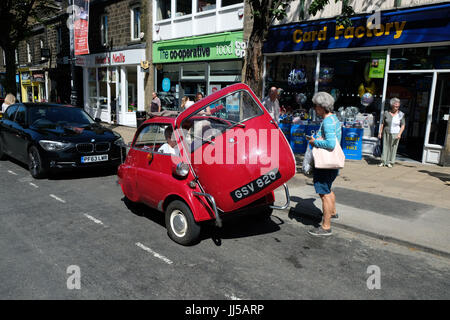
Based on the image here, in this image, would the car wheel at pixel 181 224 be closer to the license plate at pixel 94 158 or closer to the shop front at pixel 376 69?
the license plate at pixel 94 158

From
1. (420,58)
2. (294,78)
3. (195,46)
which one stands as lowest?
(294,78)

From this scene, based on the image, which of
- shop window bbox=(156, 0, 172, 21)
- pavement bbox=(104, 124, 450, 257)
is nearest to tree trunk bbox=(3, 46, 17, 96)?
shop window bbox=(156, 0, 172, 21)

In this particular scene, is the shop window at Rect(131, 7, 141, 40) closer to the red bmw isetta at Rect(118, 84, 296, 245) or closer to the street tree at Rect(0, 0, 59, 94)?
the street tree at Rect(0, 0, 59, 94)

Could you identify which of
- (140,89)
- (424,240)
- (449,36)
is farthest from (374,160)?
(140,89)

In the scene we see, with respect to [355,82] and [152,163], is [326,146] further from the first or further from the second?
[355,82]

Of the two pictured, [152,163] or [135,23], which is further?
[135,23]

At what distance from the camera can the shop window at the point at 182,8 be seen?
16.3 meters

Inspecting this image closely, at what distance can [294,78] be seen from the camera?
40.4 feet

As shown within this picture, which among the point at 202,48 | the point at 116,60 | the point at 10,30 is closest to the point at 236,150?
the point at 202,48

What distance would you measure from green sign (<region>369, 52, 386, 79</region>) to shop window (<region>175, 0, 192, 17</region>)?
31.2ft

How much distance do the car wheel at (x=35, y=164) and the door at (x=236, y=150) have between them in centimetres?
475

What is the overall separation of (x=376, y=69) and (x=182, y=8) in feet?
33.6

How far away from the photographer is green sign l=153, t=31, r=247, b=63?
13.5 m
